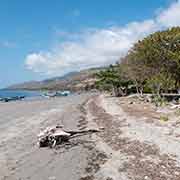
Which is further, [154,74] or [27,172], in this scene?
[154,74]

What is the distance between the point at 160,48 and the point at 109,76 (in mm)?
31637

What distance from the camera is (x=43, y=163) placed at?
12.8 meters

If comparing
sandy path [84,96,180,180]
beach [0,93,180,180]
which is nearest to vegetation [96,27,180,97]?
sandy path [84,96,180,180]

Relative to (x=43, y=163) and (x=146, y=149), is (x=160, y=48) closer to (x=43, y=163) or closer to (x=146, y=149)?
(x=146, y=149)

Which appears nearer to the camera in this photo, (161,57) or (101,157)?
(101,157)

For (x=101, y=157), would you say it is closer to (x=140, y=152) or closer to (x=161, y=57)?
(x=140, y=152)

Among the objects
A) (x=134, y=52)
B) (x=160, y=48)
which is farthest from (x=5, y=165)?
(x=134, y=52)

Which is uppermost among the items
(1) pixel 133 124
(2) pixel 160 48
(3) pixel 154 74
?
(2) pixel 160 48

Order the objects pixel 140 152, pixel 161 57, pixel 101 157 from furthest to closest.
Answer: pixel 161 57 → pixel 140 152 → pixel 101 157

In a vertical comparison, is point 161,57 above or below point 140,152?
above

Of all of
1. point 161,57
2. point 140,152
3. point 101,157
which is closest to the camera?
point 101,157

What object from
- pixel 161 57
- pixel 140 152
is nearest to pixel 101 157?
pixel 140 152

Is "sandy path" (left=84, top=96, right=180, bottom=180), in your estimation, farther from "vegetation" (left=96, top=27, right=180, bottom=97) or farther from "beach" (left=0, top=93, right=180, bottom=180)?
"vegetation" (left=96, top=27, right=180, bottom=97)

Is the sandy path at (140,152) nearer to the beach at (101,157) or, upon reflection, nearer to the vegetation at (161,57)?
the beach at (101,157)
